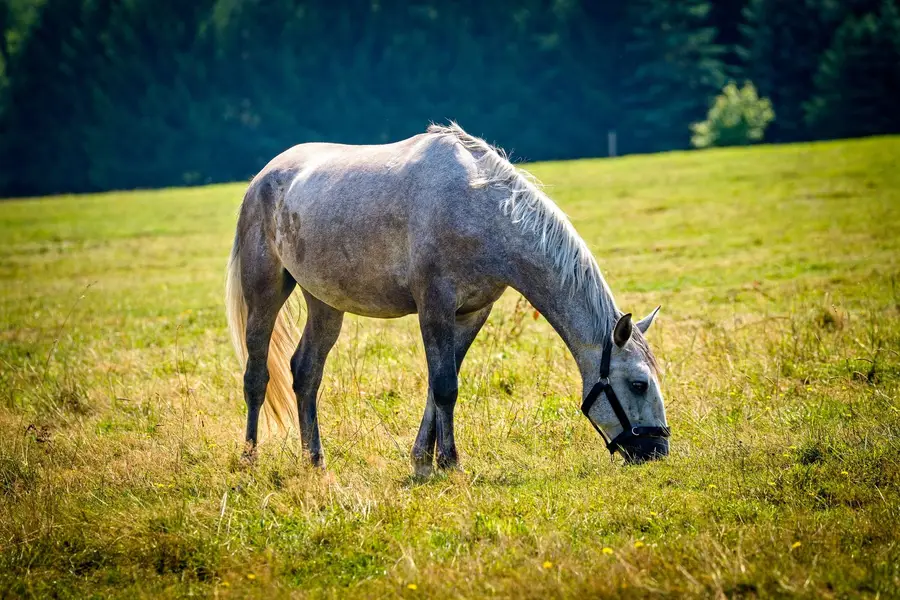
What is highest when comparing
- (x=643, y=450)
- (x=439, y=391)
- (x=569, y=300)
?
(x=569, y=300)

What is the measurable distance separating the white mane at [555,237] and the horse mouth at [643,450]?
788 millimetres

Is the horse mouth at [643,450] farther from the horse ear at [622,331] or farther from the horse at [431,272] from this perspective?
the horse ear at [622,331]

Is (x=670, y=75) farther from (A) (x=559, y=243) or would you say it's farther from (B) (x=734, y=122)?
(A) (x=559, y=243)

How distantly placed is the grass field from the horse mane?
1.02 meters

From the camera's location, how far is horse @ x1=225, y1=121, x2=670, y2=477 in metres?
6.12

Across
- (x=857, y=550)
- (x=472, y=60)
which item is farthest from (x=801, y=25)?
(x=857, y=550)

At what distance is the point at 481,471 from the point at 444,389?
0.63 meters

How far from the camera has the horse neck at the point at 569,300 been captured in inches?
241

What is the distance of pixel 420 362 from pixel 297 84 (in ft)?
223

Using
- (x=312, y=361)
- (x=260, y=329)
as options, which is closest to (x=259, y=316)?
(x=260, y=329)

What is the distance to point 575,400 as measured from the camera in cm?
795

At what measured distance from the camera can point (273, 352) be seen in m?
7.76

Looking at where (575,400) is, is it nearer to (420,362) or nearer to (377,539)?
(420,362)

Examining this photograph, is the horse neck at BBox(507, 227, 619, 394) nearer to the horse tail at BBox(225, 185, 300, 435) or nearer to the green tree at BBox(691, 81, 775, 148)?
the horse tail at BBox(225, 185, 300, 435)
